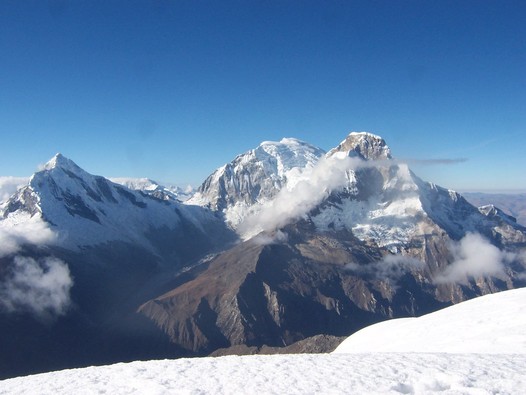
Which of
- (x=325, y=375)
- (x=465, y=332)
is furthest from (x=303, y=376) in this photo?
(x=465, y=332)

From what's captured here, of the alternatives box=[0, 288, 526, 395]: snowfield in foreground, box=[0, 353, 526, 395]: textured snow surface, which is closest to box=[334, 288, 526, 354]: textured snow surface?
box=[0, 288, 526, 395]: snowfield in foreground

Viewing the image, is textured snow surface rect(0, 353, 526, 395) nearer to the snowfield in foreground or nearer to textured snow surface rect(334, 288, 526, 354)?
the snowfield in foreground

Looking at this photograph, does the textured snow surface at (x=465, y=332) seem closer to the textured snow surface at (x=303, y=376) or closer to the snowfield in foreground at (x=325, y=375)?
the snowfield in foreground at (x=325, y=375)

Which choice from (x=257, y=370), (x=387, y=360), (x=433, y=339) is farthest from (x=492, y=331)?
(x=257, y=370)

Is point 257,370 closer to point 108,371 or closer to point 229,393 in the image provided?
point 229,393

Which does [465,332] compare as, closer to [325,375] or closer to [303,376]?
[325,375]

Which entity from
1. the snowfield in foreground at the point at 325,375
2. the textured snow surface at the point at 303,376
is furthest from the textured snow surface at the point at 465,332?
the textured snow surface at the point at 303,376
